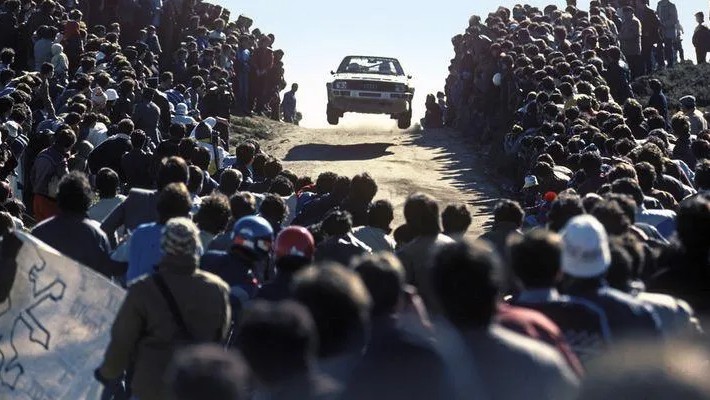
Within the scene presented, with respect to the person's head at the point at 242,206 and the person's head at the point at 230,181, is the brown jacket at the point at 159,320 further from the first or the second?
the person's head at the point at 230,181

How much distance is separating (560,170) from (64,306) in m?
8.66

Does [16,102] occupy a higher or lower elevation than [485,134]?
Answer: higher

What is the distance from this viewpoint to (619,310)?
24.2ft

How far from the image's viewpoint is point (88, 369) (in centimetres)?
946

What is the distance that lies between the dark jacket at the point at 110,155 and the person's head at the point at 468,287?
10256 mm

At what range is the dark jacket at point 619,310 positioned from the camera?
24.1 ft

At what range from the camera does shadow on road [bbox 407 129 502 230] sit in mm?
24000

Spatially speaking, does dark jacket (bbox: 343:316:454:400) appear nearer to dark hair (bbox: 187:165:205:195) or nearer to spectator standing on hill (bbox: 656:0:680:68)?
dark hair (bbox: 187:165:205:195)

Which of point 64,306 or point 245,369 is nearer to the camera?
point 245,369

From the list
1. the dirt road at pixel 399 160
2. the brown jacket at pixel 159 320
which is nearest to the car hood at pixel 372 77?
the dirt road at pixel 399 160

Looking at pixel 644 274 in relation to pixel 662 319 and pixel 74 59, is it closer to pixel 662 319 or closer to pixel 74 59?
pixel 662 319

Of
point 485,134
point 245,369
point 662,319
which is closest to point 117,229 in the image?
point 662,319

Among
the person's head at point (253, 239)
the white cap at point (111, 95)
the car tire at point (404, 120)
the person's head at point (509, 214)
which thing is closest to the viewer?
the person's head at point (253, 239)

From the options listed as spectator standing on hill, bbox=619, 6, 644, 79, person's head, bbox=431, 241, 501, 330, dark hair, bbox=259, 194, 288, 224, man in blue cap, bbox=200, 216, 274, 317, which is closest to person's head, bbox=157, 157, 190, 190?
dark hair, bbox=259, 194, 288, 224
